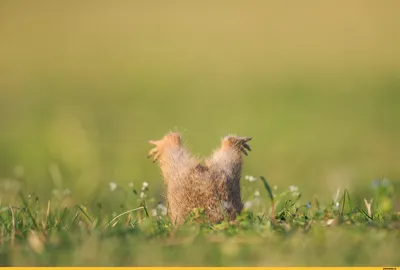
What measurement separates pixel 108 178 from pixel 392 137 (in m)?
6.16

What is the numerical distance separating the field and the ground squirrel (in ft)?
0.50

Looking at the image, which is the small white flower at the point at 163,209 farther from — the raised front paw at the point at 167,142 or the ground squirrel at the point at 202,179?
the raised front paw at the point at 167,142

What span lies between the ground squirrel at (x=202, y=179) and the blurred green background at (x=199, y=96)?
58.2 inches

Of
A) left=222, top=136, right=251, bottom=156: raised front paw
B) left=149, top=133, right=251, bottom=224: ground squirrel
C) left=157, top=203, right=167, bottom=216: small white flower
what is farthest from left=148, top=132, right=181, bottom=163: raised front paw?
left=157, top=203, right=167, bottom=216: small white flower

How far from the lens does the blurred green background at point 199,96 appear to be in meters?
12.5

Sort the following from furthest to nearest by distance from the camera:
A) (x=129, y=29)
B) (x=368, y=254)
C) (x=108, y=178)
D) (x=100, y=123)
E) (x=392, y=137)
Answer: (x=129, y=29)
(x=100, y=123)
(x=392, y=137)
(x=108, y=178)
(x=368, y=254)

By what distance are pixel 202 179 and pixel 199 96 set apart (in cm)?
1529

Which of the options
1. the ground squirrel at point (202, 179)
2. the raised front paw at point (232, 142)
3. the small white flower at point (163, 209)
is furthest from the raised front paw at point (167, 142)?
the small white flower at point (163, 209)

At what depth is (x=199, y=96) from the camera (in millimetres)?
20969

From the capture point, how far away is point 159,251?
4688mm

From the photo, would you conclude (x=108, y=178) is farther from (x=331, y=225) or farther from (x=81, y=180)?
(x=331, y=225)

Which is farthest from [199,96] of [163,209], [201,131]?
[163,209]

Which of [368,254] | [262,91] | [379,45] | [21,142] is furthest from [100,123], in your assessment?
[368,254]

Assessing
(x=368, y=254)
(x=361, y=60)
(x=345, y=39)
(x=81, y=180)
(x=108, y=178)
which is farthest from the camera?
(x=345, y=39)
